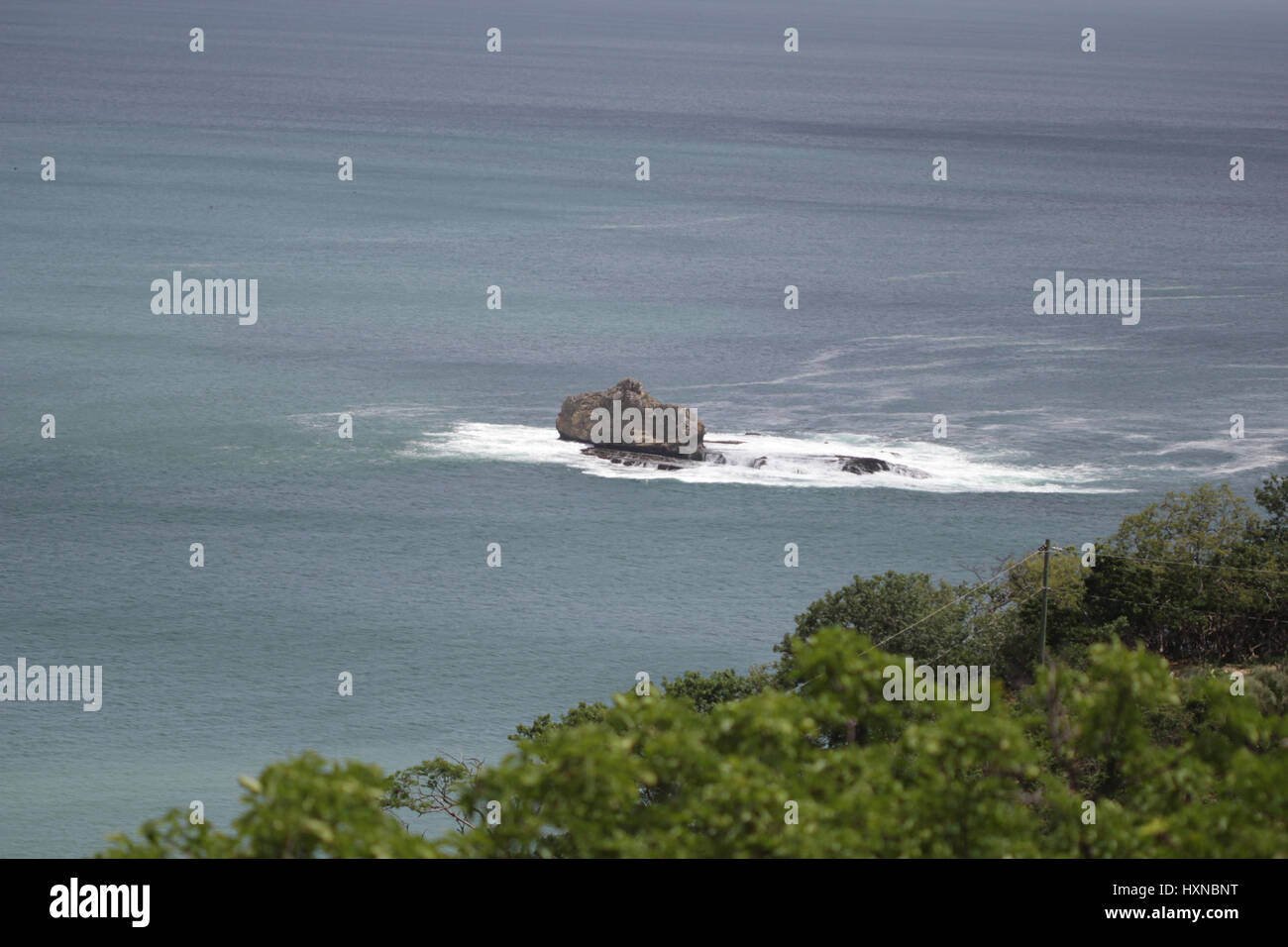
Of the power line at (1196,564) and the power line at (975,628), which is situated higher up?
the power line at (1196,564)

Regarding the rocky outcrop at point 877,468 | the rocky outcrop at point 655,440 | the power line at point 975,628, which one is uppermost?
the rocky outcrop at point 655,440

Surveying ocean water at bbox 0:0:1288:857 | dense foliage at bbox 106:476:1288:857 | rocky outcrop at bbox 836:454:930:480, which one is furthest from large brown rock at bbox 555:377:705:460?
dense foliage at bbox 106:476:1288:857

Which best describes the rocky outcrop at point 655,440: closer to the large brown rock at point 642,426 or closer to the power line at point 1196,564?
the large brown rock at point 642,426

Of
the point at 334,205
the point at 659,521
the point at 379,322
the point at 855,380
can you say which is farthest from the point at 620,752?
the point at 334,205

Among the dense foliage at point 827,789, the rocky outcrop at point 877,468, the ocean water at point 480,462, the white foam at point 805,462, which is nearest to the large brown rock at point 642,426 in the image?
the white foam at point 805,462
